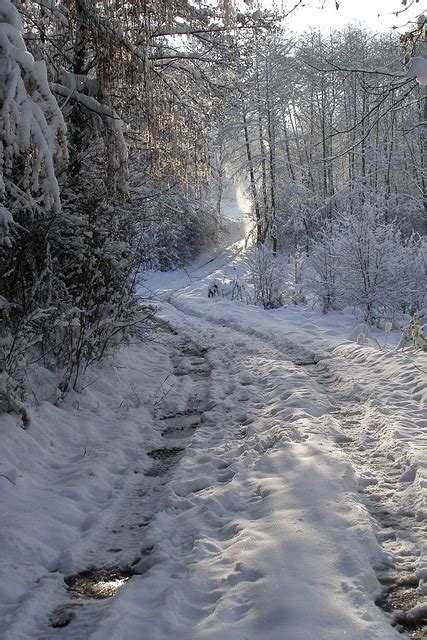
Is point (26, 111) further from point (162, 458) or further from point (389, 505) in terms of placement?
point (389, 505)

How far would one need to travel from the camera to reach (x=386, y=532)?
3.40m

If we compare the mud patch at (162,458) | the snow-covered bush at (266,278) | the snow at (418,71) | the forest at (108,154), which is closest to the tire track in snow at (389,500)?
the mud patch at (162,458)

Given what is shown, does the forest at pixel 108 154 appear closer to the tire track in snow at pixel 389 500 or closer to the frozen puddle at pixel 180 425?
the frozen puddle at pixel 180 425

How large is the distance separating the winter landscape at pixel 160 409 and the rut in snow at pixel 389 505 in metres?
0.02

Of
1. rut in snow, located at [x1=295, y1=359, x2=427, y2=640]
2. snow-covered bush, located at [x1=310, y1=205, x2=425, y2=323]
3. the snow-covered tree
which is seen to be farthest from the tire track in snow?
snow-covered bush, located at [x1=310, y1=205, x2=425, y2=323]

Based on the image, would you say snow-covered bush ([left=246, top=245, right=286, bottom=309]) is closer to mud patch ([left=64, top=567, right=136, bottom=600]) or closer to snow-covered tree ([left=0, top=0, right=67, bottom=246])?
snow-covered tree ([left=0, top=0, right=67, bottom=246])

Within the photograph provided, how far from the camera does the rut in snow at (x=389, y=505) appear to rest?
2.73 meters

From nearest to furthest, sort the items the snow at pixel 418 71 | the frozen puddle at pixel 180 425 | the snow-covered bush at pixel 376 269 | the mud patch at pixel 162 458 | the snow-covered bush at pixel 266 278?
the snow at pixel 418 71
the mud patch at pixel 162 458
the frozen puddle at pixel 180 425
the snow-covered bush at pixel 376 269
the snow-covered bush at pixel 266 278

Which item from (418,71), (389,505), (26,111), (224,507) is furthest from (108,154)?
(389,505)

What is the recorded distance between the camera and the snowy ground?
2666 millimetres

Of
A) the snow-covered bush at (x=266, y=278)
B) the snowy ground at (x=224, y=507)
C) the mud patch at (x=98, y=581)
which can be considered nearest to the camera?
the snowy ground at (x=224, y=507)

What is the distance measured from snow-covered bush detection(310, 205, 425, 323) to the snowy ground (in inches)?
213

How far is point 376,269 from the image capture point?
12781 mm

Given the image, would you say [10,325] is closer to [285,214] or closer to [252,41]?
[252,41]
